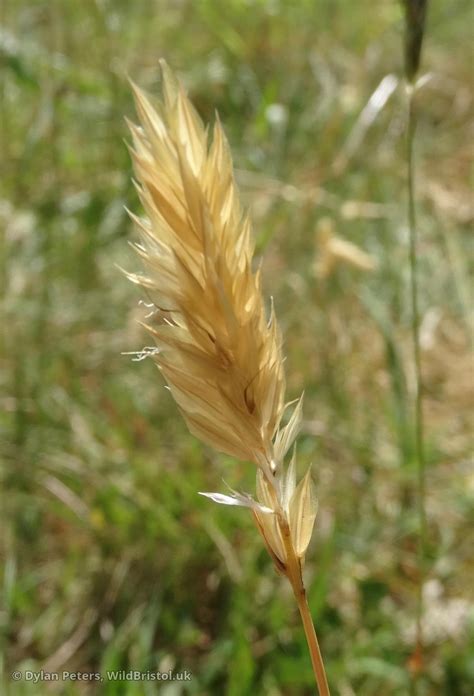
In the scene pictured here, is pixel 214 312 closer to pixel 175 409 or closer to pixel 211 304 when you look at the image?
pixel 211 304

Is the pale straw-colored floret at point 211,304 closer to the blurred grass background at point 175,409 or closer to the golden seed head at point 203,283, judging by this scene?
the golden seed head at point 203,283

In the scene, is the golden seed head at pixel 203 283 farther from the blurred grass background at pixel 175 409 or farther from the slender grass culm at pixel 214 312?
the blurred grass background at pixel 175 409

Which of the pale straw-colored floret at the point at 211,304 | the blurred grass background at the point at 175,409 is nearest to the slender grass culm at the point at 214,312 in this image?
the pale straw-colored floret at the point at 211,304

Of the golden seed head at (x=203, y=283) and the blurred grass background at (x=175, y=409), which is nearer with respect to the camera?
the golden seed head at (x=203, y=283)

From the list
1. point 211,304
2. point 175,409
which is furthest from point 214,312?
point 175,409

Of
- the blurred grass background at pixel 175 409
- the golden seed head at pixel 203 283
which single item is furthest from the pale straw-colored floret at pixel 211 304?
the blurred grass background at pixel 175 409

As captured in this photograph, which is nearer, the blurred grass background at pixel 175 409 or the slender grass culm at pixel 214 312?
the slender grass culm at pixel 214 312

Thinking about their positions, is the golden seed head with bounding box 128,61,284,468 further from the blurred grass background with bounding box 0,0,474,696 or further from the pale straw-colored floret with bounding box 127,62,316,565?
the blurred grass background with bounding box 0,0,474,696

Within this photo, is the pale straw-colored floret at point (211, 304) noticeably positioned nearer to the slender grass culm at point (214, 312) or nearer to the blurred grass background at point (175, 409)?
the slender grass culm at point (214, 312)
